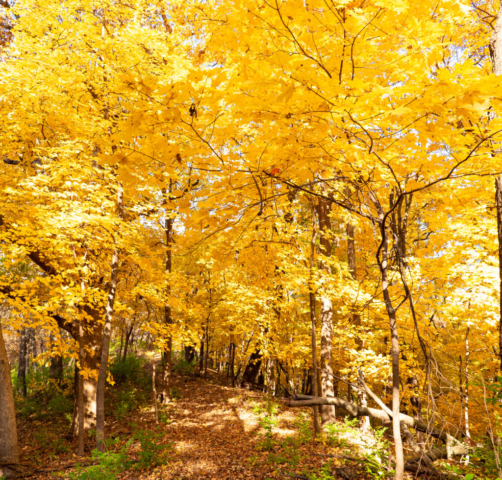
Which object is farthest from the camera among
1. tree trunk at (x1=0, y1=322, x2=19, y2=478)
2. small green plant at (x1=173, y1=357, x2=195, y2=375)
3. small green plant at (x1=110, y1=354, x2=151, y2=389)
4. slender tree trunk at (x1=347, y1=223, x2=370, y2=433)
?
small green plant at (x1=173, y1=357, x2=195, y2=375)

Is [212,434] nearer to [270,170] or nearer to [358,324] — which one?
[358,324]

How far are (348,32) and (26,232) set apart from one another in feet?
18.0

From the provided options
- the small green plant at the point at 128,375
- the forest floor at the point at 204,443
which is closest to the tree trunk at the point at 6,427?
the forest floor at the point at 204,443

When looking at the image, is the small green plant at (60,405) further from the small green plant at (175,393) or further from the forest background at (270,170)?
the forest background at (270,170)

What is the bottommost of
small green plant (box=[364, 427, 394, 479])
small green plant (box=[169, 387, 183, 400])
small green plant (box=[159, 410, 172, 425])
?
small green plant (box=[169, 387, 183, 400])

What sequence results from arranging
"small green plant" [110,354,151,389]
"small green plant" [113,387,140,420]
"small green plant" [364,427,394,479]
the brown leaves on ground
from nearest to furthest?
"small green plant" [364,427,394,479] < the brown leaves on ground < "small green plant" [113,387,140,420] < "small green plant" [110,354,151,389]

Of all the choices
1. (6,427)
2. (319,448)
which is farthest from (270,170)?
(6,427)

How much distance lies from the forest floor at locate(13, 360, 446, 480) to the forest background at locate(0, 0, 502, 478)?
2.83 feet

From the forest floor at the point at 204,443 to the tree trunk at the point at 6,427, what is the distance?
0.33m

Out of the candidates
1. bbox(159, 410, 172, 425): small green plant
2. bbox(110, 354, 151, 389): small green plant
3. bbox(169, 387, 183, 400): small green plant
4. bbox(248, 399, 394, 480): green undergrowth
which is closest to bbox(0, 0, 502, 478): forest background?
bbox(248, 399, 394, 480): green undergrowth

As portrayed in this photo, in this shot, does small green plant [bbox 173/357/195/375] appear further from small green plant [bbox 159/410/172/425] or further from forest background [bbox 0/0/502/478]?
small green plant [bbox 159/410/172/425]

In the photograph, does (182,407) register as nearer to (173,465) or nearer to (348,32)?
(173,465)

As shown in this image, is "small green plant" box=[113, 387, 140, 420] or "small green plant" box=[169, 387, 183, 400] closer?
"small green plant" box=[113, 387, 140, 420]

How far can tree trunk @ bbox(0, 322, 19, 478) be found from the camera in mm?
5502
